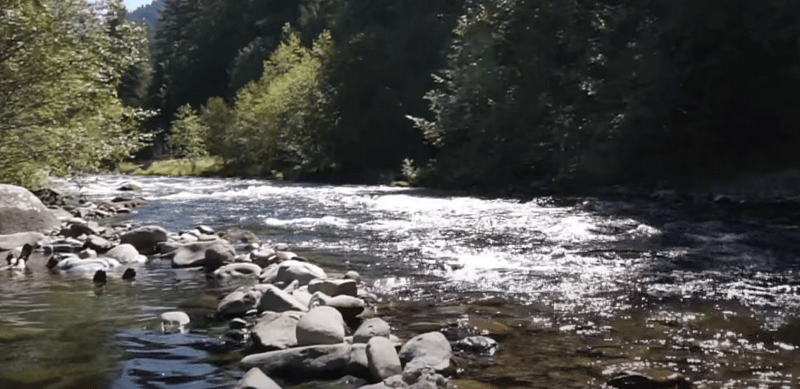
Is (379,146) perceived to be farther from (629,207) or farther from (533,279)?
(533,279)

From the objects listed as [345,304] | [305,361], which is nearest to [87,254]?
[345,304]

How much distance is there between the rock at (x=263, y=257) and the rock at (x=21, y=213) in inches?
264

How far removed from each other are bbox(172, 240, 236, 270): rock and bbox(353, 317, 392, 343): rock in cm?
580

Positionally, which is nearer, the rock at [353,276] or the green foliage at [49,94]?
the rock at [353,276]

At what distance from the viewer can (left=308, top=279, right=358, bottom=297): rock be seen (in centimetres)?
978

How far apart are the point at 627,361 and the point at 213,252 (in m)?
8.15

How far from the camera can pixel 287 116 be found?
186 ft

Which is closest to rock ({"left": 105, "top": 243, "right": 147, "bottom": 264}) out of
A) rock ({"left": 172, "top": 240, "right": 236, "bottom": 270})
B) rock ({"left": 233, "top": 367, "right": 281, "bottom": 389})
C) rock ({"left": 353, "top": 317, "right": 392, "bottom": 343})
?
rock ({"left": 172, "top": 240, "right": 236, "bottom": 270})

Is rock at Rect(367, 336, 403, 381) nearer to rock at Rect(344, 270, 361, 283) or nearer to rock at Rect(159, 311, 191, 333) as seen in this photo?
rock at Rect(159, 311, 191, 333)

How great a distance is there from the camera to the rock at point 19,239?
582 inches

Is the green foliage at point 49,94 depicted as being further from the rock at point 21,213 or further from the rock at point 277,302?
the rock at point 277,302

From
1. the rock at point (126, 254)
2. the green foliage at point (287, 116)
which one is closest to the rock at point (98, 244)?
the rock at point (126, 254)

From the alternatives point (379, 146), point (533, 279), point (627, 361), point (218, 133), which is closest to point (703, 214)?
point (533, 279)

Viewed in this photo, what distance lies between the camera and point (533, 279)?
37.6 ft
